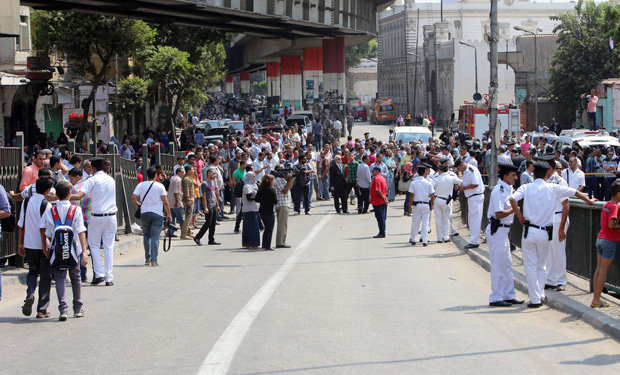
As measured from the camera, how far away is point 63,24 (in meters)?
35.5

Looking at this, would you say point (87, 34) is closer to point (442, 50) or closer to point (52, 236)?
point (52, 236)

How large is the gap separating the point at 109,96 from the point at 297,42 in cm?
2481

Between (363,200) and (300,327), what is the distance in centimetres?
1748

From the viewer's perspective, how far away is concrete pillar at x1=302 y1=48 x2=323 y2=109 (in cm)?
6531

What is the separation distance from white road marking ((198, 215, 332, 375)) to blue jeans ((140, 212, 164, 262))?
2357 millimetres

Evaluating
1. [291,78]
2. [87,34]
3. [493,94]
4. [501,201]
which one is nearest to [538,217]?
[501,201]

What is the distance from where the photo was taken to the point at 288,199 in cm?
1836

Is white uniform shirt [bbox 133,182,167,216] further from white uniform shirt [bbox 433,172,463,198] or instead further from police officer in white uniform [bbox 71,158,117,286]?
white uniform shirt [bbox 433,172,463,198]

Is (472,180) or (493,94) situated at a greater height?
(493,94)

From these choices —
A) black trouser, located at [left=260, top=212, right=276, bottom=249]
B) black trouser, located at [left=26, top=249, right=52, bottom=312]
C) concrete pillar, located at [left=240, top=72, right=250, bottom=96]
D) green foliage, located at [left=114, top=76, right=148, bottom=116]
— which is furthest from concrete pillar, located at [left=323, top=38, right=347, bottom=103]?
concrete pillar, located at [left=240, top=72, right=250, bottom=96]

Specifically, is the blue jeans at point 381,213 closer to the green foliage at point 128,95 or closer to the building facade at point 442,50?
the green foliage at point 128,95

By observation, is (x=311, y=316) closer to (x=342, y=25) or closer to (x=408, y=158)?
(x=408, y=158)

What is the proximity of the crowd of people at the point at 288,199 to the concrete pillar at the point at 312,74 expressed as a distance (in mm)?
31171

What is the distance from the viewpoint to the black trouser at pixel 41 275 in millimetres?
10212
